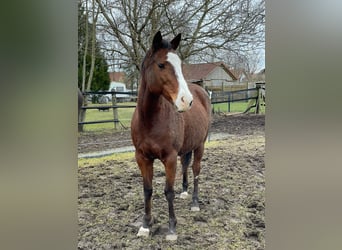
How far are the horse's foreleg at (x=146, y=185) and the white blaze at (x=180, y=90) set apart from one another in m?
0.31

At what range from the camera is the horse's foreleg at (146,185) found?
1.20m

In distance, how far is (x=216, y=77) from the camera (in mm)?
1272

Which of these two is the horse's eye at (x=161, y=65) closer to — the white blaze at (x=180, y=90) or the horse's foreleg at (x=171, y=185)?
the white blaze at (x=180, y=90)

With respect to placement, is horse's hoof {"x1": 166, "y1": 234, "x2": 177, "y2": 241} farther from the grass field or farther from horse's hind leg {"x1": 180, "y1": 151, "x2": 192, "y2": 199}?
the grass field

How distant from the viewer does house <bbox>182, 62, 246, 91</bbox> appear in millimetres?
1241

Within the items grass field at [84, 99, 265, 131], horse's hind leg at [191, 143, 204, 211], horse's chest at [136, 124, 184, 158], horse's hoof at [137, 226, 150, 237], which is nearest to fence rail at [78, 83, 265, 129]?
grass field at [84, 99, 265, 131]

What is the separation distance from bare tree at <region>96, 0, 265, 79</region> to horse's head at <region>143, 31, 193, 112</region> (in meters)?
0.07

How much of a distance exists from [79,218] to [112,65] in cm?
64

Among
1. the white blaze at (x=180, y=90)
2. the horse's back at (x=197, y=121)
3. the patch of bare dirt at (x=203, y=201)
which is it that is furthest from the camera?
the horse's back at (x=197, y=121)

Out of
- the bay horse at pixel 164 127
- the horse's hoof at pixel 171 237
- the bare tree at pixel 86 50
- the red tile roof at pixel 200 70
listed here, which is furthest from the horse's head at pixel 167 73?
the horse's hoof at pixel 171 237

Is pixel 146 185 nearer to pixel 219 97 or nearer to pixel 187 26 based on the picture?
pixel 219 97

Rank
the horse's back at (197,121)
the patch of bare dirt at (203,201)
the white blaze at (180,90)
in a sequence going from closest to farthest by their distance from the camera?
the white blaze at (180,90), the patch of bare dirt at (203,201), the horse's back at (197,121)
